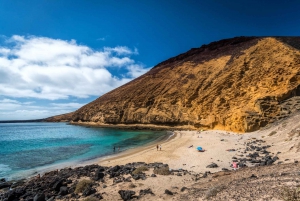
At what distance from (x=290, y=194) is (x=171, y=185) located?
17.9 ft

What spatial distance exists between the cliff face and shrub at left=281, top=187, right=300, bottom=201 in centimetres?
2555

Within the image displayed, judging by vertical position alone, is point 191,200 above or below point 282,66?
below

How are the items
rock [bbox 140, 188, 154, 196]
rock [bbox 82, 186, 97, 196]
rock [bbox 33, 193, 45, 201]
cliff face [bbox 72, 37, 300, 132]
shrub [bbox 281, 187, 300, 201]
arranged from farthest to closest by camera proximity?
cliff face [bbox 72, 37, 300, 132] → rock [bbox 82, 186, 97, 196] → rock [bbox 33, 193, 45, 201] → rock [bbox 140, 188, 154, 196] → shrub [bbox 281, 187, 300, 201]

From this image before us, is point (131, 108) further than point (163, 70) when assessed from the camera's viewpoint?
No

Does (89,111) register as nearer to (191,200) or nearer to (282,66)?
(282,66)

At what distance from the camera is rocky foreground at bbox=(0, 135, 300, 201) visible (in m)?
6.07

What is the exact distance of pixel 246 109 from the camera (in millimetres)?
30703

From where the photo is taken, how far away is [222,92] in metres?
41.1

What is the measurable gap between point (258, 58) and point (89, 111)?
191ft

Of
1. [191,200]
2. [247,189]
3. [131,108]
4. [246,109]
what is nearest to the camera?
[247,189]

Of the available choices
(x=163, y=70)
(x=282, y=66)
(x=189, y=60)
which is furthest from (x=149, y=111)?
(x=282, y=66)

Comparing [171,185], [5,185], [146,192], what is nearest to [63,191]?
[146,192]

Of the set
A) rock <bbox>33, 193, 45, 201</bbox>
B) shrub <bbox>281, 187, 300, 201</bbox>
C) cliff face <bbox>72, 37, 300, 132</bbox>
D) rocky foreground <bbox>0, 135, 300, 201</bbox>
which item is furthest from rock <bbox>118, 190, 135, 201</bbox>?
cliff face <bbox>72, 37, 300, 132</bbox>

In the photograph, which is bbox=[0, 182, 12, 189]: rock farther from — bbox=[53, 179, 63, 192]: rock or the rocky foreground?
bbox=[53, 179, 63, 192]: rock
